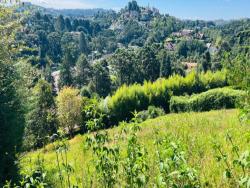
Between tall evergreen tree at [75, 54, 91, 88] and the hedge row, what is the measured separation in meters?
26.8

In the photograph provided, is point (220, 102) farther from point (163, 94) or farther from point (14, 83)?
point (14, 83)

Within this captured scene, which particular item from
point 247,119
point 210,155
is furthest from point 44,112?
point 247,119

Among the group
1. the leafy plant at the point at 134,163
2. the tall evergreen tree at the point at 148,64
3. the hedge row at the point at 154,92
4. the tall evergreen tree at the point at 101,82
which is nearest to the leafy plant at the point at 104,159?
the leafy plant at the point at 134,163

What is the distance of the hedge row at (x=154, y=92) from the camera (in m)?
37.7

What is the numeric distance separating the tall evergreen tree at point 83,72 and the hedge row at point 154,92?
26.8 metres

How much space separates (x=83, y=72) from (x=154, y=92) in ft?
96.3

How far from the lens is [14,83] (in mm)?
7566

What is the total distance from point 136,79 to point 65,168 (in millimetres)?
58419

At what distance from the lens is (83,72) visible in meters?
66.1

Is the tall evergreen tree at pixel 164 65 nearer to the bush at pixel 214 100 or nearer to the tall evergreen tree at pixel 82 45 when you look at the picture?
the bush at pixel 214 100

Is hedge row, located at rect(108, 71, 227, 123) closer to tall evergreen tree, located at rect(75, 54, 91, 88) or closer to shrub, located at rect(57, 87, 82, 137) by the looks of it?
shrub, located at rect(57, 87, 82, 137)

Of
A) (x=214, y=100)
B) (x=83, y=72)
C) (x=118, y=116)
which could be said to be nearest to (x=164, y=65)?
(x=83, y=72)

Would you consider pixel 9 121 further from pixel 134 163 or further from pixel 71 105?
pixel 71 105

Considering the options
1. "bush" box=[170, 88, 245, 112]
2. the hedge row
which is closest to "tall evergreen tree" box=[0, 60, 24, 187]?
"bush" box=[170, 88, 245, 112]
